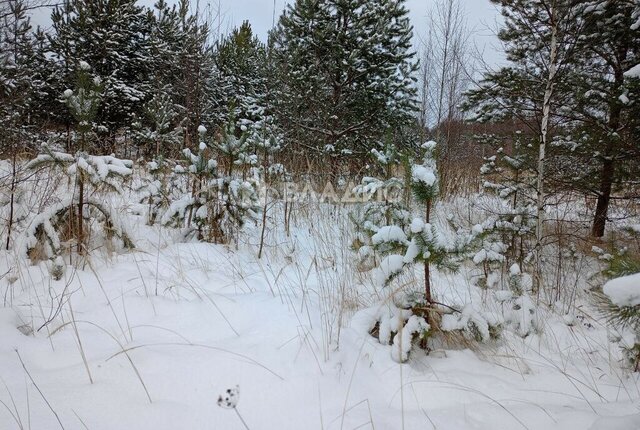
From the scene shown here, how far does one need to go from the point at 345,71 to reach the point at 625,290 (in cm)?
695

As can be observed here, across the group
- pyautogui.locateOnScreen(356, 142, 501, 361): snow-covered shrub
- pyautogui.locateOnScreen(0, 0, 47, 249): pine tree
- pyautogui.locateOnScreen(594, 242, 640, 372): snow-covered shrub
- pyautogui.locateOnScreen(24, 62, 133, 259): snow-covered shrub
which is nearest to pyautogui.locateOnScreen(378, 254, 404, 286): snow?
pyautogui.locateOnScreen(356, 142, 501, 361): snow-covered shrub

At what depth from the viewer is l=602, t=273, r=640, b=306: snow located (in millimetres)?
793

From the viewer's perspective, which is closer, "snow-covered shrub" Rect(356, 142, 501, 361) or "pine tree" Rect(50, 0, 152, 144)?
"snow-covered shrub" Rect(356, 142, 501, 361)

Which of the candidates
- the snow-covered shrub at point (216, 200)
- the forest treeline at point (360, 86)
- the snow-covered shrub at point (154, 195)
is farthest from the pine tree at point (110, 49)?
the snow-covered shrub at point (216, 200)

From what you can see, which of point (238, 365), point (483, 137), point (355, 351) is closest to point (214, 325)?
point (238, 365)

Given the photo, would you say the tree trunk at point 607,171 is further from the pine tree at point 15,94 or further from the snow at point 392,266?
the pine tree at point 15,94

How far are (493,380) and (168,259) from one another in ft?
7.28

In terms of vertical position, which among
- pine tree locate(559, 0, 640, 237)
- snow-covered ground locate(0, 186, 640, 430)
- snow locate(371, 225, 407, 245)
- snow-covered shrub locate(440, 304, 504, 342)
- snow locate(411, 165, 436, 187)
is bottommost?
snow-covered ground locate(0, 186, 640, 430)

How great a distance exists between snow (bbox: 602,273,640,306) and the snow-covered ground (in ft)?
1.12

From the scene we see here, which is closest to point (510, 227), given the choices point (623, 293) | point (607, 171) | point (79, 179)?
point (607, 171)

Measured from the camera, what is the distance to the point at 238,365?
48.8 inches

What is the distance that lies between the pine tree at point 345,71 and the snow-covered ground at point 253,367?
218 inches

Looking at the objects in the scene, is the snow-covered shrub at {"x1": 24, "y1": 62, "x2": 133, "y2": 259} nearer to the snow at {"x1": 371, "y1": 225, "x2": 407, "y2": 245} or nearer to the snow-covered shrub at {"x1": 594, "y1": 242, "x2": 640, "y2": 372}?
the snow at {"x1": 371, "y1": 225, "x2": 407, "y2": 245}

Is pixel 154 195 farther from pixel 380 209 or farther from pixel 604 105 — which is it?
pixel 604 105
